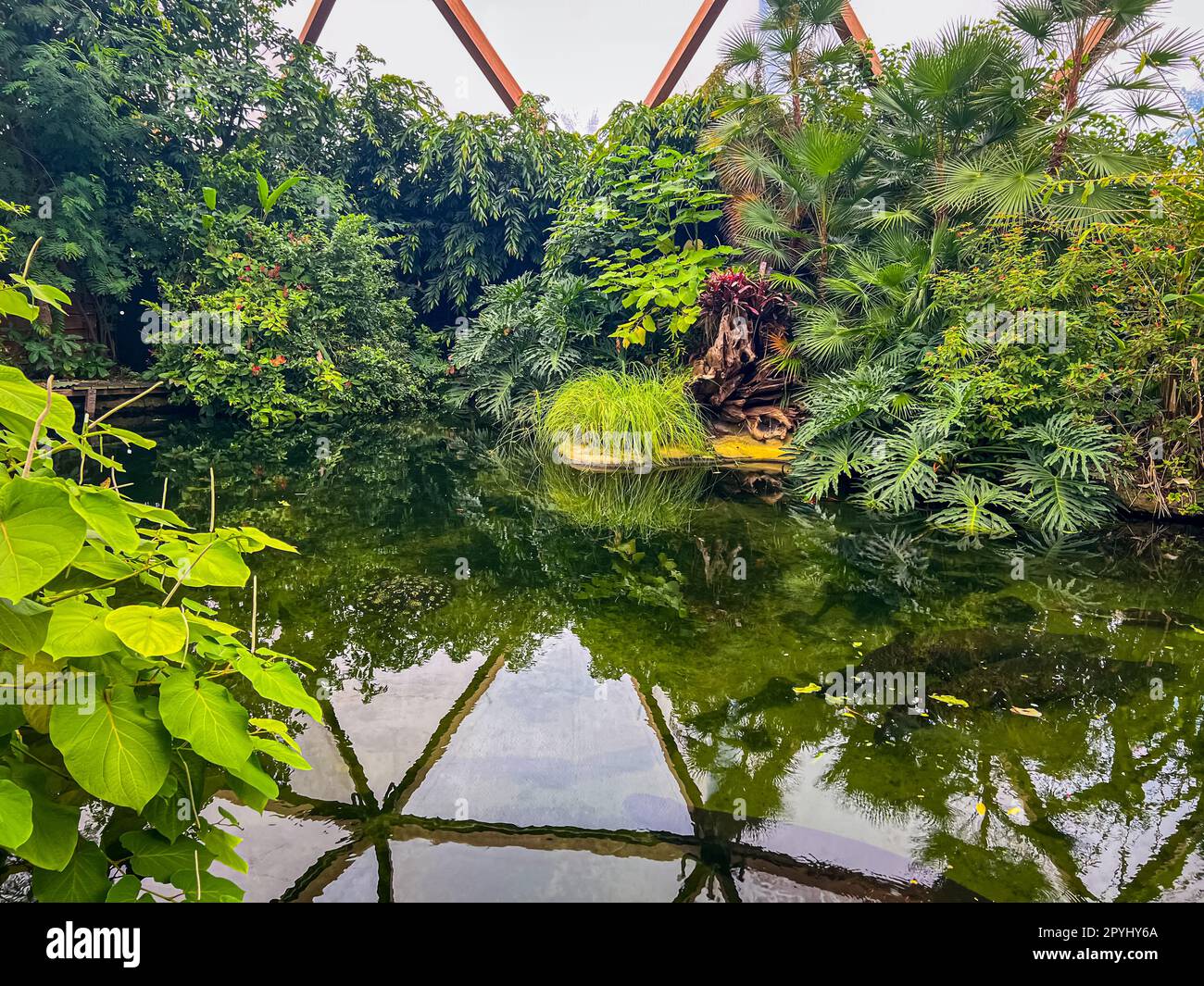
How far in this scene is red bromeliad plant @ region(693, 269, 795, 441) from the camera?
22.1ft

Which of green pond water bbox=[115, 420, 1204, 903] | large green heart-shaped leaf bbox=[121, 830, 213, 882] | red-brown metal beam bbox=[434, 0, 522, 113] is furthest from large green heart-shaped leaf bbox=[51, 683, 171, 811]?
red-brown metal beam bbox=[434, 0, 522, 113]

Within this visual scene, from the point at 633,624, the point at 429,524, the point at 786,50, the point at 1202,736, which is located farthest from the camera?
the point at 786,50

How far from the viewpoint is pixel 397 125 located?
10.2 meters

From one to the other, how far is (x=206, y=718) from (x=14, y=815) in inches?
8.0

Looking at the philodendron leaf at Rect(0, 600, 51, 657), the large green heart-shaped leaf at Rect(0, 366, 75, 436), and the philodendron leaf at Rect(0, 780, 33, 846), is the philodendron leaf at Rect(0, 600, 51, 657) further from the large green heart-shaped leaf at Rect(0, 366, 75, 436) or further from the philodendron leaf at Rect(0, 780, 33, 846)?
the large green heart-shaped leaf at Rect(0, 366, 75, 436)

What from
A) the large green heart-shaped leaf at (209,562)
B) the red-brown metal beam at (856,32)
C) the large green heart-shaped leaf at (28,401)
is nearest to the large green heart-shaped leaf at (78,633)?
the large green heart-shaped leaf at (209,562)

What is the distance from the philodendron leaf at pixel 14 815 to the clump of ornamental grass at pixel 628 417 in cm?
571

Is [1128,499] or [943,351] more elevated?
[943,351]

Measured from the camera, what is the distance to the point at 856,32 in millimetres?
7891

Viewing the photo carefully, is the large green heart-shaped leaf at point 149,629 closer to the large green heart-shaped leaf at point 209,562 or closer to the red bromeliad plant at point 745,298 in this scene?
the large green heart-shaped leaf at point 209,562

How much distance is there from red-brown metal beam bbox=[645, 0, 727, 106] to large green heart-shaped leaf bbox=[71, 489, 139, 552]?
9974 mm
